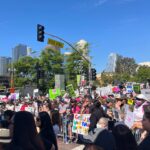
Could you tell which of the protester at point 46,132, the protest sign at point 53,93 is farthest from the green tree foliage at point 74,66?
the protester at point 46,132

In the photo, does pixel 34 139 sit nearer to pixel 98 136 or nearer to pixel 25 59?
pixel 98 136

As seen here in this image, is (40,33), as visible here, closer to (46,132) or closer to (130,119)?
(130,119)

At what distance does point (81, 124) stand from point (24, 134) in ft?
28.4

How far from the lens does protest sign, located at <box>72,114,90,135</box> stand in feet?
40.2

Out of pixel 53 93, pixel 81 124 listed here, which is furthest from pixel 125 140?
pixel 53 93

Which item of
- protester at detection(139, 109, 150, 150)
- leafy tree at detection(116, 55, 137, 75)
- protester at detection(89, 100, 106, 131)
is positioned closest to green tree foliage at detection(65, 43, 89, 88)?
protester at detection(89, 100, 106, 131)

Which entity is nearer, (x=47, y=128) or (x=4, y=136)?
(x=4, y=136)

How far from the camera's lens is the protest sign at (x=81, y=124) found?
12.3 metres

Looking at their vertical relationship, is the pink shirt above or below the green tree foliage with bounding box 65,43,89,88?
below

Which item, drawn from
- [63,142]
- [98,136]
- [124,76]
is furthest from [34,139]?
A: [124,76]

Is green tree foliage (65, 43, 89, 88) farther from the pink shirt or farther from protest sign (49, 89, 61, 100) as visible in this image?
the pink shirt

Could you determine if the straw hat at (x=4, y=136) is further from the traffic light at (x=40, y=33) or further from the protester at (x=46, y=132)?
the traffic light at (x=40, y=33)

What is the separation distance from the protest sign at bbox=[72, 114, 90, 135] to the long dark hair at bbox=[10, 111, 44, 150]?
8.19 metres

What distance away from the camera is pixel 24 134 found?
395cm
